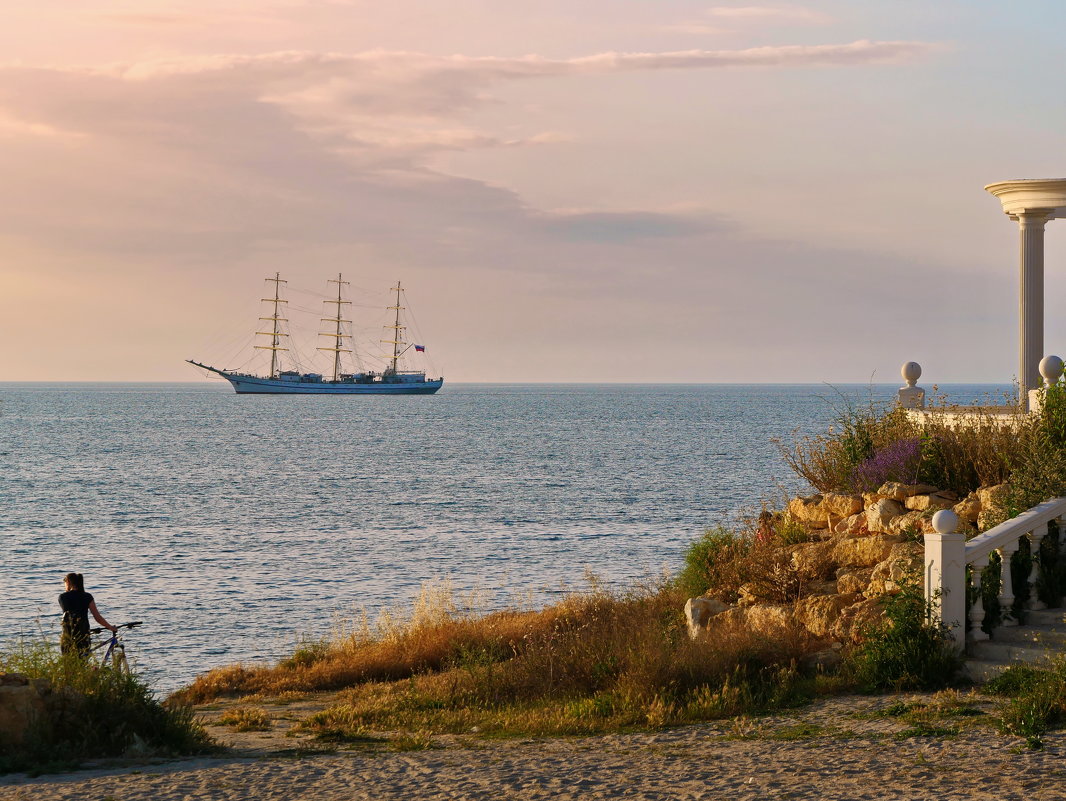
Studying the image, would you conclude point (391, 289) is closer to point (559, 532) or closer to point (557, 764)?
point (559, 532)

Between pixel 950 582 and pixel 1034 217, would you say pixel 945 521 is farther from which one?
pixel 1034 217

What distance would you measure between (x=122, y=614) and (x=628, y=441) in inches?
2949

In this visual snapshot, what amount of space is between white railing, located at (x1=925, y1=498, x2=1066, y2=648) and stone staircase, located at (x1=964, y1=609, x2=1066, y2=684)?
149 millimetres

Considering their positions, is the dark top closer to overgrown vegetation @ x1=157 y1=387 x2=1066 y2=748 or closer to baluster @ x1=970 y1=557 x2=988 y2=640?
overgrown vegetation @ x1=157 y1=387 x2=1066 y2=748

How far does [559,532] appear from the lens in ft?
134

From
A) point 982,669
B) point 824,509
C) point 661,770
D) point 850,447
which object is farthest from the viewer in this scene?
point 850,447

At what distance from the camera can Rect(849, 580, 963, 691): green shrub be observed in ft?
34.0

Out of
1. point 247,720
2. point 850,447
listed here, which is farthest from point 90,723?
point 850,447

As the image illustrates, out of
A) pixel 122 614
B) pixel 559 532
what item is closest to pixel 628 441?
pixel 559 532

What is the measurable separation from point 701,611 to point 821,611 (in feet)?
5.20

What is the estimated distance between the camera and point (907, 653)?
34.4 ft

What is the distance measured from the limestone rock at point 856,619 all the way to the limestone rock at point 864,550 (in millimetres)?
1134

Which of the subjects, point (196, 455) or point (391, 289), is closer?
point (196, 455)

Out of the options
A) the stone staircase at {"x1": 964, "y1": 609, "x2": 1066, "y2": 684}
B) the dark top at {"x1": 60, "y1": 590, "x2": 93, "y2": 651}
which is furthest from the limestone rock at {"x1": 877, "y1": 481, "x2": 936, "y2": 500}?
the dark top at {"x1": 60, "y1": 590, "x2": 93, "y2": 651}
